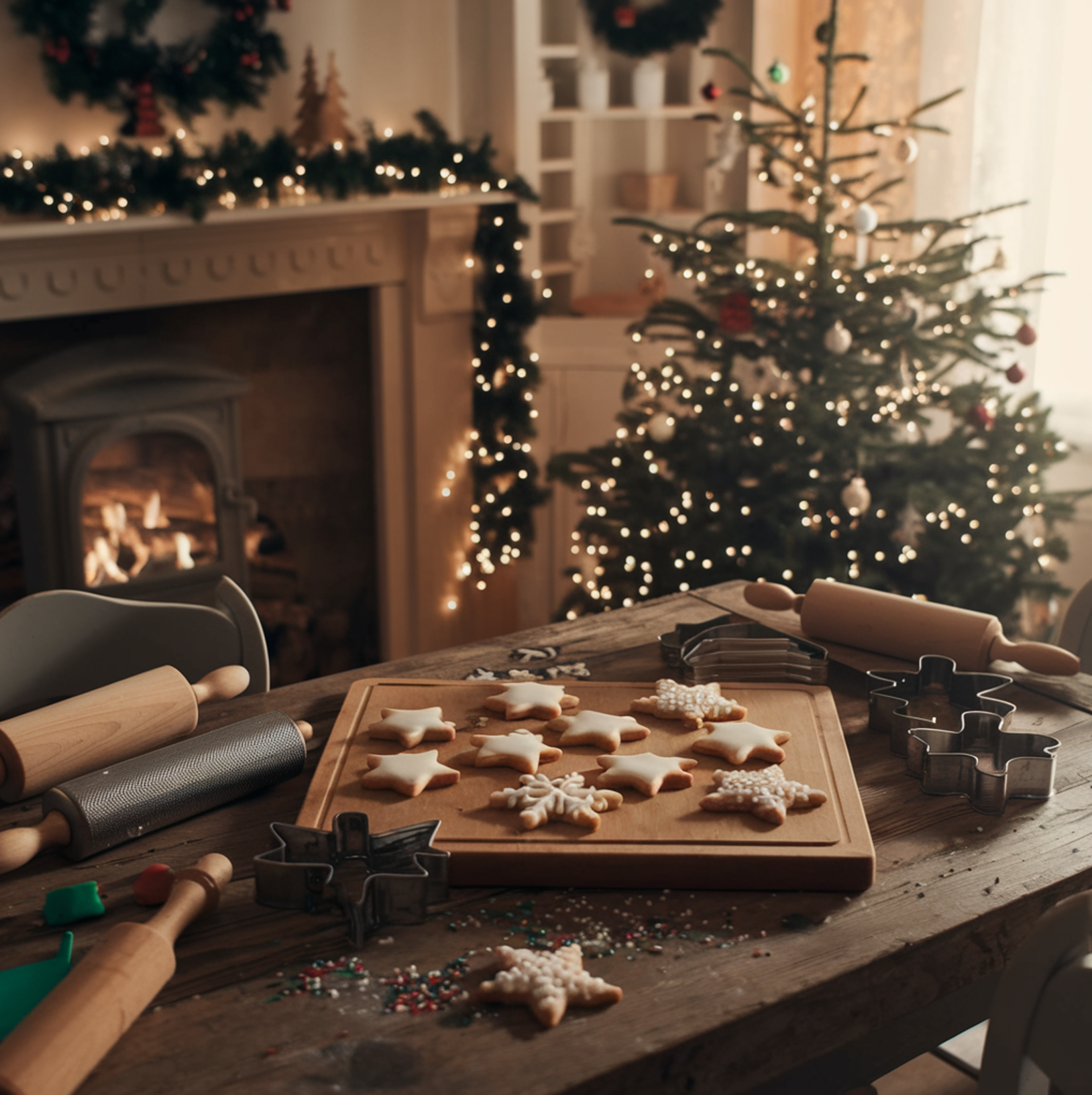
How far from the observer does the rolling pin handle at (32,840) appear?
1.08 m

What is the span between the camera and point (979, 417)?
294 cm

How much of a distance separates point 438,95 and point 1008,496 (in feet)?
6.53

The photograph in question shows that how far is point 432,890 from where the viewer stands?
107cm

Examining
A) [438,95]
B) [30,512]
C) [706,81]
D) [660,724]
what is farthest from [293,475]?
[660,724]

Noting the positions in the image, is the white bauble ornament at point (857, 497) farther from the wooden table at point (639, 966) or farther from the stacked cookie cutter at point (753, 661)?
the wooden table at point (639, 966)

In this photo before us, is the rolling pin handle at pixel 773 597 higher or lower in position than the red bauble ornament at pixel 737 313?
lower

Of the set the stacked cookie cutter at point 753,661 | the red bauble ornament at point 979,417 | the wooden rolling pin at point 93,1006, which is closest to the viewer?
the wooden rolling pin at point 93,1006

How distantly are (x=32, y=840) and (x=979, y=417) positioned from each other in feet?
8.02

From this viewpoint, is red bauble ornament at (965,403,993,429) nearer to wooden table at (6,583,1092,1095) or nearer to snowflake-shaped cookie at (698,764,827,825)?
wooden table at (6,583,1092,1095)

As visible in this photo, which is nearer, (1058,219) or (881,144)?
(1058,219)

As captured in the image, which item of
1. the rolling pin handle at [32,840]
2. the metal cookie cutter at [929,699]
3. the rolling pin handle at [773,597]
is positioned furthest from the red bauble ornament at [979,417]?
the rolling pin handle at [32,840]

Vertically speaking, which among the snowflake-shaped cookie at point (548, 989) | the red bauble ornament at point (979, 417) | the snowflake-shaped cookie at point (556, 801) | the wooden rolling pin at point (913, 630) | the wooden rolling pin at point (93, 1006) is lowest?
the snowflake-shaped cookie at point (548, 989)

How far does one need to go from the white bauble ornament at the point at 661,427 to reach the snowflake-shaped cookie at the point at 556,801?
1.98 meters

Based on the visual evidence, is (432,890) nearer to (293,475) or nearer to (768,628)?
(768,628)
